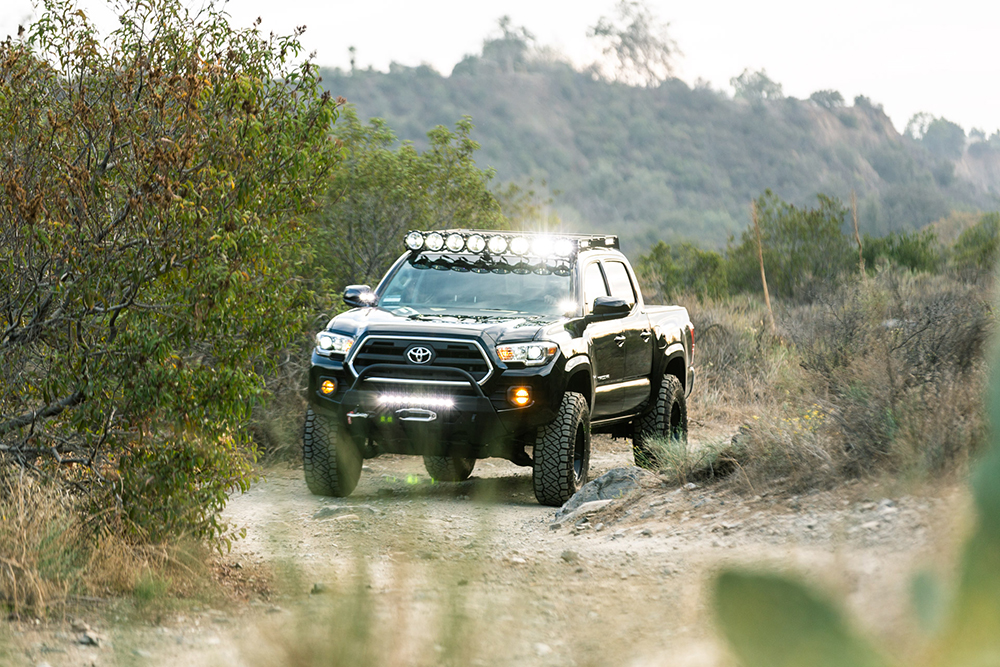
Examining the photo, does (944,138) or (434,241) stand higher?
(944,138)

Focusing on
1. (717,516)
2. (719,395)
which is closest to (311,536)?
(717,516)

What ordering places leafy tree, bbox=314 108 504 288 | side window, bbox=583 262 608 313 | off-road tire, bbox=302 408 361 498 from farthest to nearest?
leafy tree, bbox=314 108 504 288, side window, bbox=583 262 608 313, off-road tire, bbox=302 408 361 498

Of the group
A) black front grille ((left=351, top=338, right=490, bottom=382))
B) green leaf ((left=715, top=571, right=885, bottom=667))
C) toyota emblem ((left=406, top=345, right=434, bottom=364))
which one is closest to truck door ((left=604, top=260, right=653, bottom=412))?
black front grille ((left=351, top=338, right=490, bottom=382))

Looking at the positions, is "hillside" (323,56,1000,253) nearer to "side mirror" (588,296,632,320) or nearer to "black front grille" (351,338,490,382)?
"side mirror" (588,296,632,320)

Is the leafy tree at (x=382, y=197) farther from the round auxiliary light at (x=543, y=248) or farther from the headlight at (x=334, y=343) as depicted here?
the headlight at (x=334, y=343)

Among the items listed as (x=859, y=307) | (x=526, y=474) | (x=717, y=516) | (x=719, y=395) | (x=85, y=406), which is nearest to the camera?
(x=85, y=406)

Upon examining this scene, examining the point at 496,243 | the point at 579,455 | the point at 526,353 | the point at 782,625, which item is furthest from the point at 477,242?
the point at 782,625

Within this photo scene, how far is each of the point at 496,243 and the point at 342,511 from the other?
2.64 meters

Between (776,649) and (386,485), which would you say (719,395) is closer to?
(386,485)

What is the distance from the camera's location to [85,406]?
4.90 metres

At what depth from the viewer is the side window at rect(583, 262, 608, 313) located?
846cm

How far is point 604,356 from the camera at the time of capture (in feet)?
27.5

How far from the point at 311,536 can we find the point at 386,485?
2.36 metres

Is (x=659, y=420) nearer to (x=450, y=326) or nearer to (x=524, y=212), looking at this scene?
(x=450, y=326)
